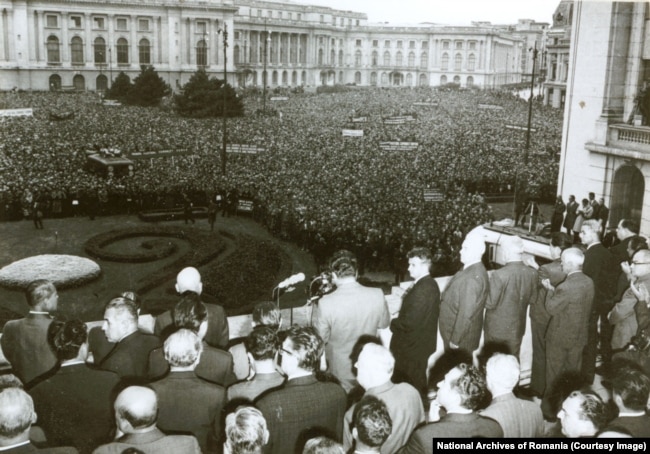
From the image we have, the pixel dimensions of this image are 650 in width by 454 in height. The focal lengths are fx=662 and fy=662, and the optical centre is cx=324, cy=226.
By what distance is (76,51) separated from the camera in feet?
274

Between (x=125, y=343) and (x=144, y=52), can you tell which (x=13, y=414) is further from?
(x=144, y=52)

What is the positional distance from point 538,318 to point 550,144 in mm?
35317

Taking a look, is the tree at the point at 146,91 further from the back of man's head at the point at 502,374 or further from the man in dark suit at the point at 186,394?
the back of man's head at the point at 502,374

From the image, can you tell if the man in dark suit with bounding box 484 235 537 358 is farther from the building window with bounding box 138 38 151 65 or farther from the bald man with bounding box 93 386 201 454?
the building window with bounding box 138 38 151 65

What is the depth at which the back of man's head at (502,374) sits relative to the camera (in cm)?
490

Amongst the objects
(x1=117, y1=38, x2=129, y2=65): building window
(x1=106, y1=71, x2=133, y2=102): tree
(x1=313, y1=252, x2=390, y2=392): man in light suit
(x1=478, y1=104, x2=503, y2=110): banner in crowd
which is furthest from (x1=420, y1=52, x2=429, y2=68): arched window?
(x1=313, y1=252, x2=390, y2=392): man in light suit

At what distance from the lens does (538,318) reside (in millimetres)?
7121

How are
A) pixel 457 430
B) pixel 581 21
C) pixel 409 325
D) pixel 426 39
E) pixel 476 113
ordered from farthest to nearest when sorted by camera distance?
pixel 426 39, pixel 476 113, pixel 581 21, pixel 409 325, pixel 457 430

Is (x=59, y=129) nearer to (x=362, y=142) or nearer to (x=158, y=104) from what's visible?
(x=362, y=142)

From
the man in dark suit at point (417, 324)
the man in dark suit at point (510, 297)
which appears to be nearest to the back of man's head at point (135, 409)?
the man in dark suit at point (417, 324)

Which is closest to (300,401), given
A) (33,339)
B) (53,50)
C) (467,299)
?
(467,299)

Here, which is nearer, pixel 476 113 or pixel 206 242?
pixel 206 242

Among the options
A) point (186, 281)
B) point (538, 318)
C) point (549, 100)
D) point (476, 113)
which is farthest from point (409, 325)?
point (549, 100)

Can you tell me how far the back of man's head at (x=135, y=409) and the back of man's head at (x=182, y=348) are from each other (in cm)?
65
